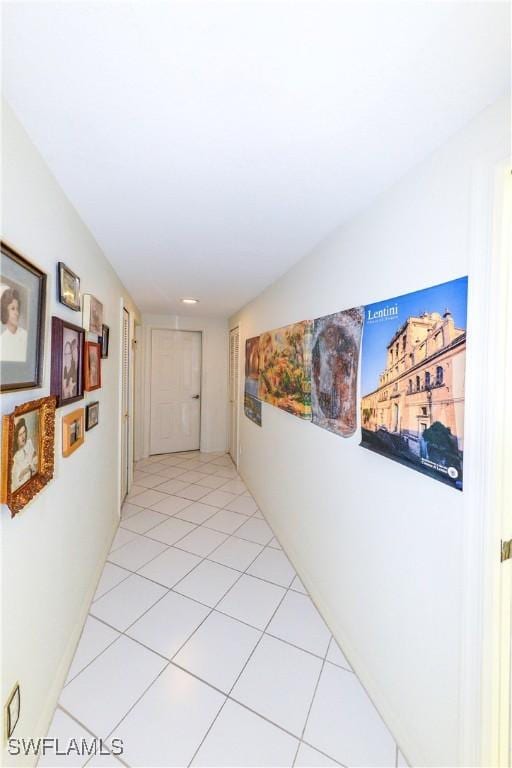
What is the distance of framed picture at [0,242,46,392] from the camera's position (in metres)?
0.88

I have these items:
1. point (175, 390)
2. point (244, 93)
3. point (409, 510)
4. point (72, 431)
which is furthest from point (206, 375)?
point (244, 93)

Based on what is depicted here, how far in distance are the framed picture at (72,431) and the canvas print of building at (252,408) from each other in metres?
1.86

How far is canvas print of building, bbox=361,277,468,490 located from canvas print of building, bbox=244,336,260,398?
6.36 ft

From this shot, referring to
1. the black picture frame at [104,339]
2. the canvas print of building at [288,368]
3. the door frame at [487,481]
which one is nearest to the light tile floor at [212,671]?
the door frame at [487,481]

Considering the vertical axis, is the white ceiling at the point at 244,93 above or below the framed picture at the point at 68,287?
above

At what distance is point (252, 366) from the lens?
3494mm

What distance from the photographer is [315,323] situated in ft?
6.44

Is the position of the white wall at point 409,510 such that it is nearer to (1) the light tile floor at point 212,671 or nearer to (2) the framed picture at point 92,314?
(1) the light tile floor at point 212,671

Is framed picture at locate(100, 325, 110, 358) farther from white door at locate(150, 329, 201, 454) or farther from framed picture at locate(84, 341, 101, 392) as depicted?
white door at locate(150, 329, 201, 454)

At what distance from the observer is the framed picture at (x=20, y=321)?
2.89 feet

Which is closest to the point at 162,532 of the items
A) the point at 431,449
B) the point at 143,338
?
the point at 431,449

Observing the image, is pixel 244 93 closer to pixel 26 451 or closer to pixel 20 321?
pixel 20 321

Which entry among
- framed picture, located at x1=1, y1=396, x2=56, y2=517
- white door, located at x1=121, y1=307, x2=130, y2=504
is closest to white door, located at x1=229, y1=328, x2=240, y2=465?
white door, located at x1=121, y1=307, x2=130, y2=504

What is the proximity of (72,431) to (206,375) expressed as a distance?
3.58m
